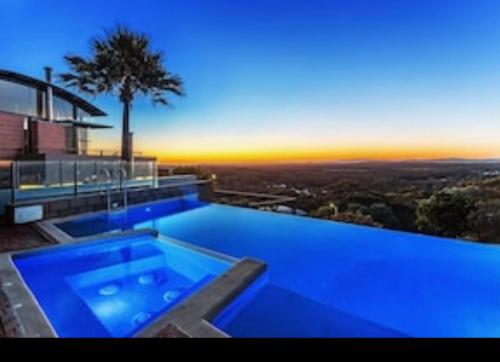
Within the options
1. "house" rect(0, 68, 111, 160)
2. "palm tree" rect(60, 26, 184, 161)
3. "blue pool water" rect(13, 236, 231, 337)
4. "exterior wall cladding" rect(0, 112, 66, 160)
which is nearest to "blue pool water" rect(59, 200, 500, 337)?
"blue pool water" rect(13, 236, 231, 337)

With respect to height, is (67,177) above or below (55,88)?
below

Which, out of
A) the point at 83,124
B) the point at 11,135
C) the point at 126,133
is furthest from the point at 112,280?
the point at 83,124

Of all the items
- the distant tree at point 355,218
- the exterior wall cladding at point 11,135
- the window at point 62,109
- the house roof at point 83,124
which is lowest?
the distant tree at point 355,218

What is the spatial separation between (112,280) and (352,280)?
2723 millimetres

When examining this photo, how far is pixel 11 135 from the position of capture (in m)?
11.3

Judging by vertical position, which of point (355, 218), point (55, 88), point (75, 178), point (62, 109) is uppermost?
point (55, 88)

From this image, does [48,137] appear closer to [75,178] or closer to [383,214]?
[75,178]

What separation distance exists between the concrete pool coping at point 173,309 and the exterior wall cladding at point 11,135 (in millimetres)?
9903

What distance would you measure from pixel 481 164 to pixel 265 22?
5.94 m

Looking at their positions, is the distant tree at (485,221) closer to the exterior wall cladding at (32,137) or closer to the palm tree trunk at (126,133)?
the palm tree trunk at (126,133)

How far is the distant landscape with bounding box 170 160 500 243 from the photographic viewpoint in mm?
6070

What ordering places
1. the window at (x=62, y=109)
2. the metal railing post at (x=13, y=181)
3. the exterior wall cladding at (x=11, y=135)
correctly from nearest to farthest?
the metal railing post at (x=13, y=181) < the exterior wall cladding at (x=11, y=135) < the window at (x=62, y=109)

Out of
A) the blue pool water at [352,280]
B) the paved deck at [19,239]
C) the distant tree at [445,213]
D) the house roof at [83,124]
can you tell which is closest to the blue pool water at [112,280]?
the paved deck at [19,239]

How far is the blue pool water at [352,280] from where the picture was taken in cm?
254
